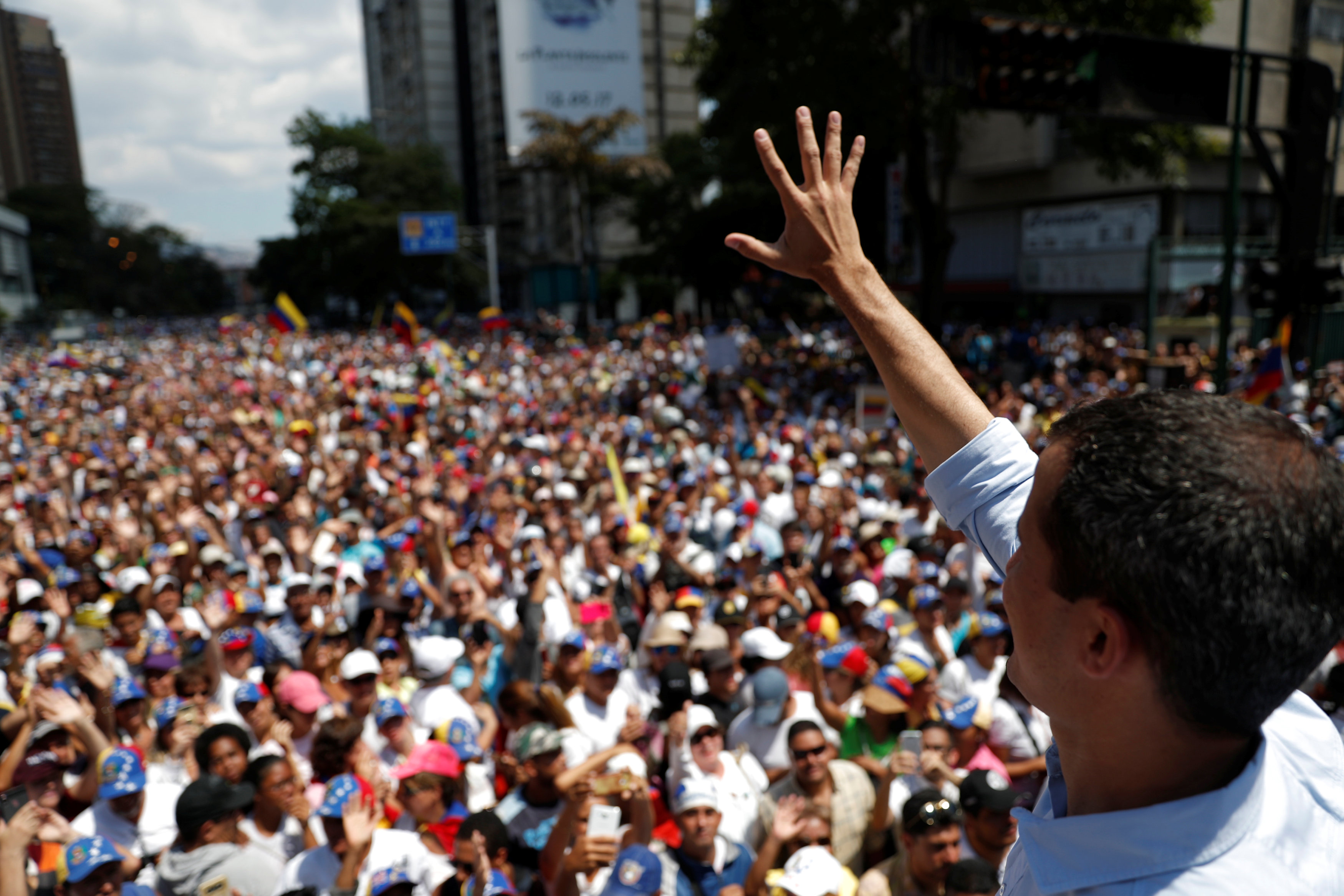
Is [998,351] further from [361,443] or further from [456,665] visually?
[456,665]

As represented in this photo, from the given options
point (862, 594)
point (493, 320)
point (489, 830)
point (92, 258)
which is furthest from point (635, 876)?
point (92, 258)

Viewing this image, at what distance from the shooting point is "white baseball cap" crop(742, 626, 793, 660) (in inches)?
189

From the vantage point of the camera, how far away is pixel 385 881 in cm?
315

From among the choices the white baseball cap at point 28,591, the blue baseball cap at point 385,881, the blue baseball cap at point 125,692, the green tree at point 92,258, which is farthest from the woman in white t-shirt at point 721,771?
the green tree at point 92,258

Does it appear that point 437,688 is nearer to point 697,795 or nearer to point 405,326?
point 697,795

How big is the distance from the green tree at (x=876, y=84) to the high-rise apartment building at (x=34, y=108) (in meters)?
107

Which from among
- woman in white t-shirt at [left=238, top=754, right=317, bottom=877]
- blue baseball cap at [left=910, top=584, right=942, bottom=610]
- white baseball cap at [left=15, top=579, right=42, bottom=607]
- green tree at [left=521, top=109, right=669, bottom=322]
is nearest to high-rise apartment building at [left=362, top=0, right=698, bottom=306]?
green tree at [left=521, top=109, right=669, bottom=322]

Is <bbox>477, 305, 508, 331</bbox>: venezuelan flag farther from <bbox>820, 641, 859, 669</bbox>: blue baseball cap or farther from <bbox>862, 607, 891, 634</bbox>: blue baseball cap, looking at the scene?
<bbox>820, 641, 859, 669</bbox>: blue baseball cap

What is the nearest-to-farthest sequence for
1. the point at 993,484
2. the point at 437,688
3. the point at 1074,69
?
the point at 993,484 < the point at 437,688 < the point at 1074,69

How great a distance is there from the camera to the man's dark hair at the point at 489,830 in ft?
10.6

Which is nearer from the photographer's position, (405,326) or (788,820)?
(788,820)

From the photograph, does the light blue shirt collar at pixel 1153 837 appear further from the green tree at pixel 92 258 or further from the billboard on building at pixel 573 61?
the green tree at pixel 92 258

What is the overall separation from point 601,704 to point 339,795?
5.23ft

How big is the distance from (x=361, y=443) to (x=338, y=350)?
17790 millimetres
